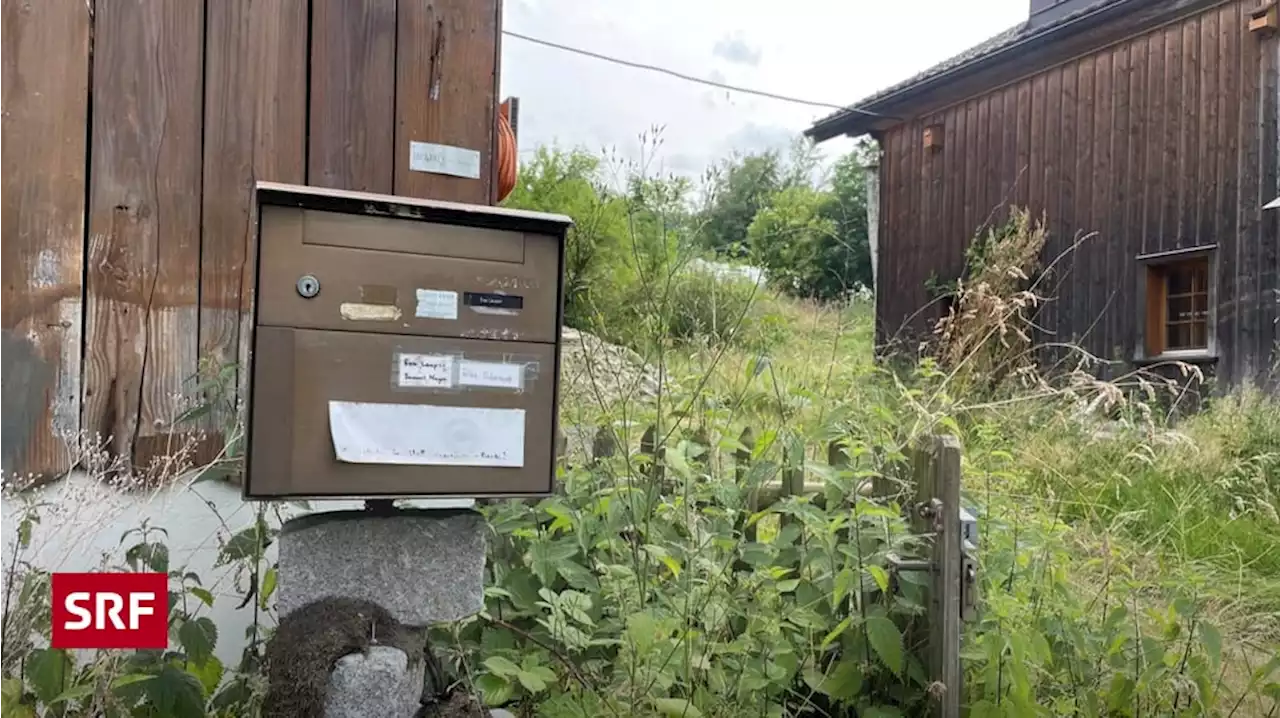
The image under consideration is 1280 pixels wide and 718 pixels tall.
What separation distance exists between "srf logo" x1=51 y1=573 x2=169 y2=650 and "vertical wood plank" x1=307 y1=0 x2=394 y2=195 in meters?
1.19

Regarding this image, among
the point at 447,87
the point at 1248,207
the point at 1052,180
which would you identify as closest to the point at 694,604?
the point at 447,87

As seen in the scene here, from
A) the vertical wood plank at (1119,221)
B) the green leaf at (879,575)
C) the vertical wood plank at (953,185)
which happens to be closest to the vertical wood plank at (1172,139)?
the vertical wood plank at (1119,221)

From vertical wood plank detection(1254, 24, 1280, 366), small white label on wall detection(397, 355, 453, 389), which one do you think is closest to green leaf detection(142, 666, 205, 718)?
small white label on wall detection(397, 355, 453, 389)

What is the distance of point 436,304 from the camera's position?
5.32 ft

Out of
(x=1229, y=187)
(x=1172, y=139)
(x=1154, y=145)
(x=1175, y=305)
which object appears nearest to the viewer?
(x=1229, y=187)

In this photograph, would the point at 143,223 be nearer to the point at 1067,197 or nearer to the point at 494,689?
the point at 494,689

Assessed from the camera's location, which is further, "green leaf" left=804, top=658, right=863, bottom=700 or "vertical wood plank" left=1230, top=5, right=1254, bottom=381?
"vertical wood plank" left=1230, top=5, right=1254, bottom=381

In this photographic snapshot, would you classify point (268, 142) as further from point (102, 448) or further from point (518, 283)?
point (518, 283)

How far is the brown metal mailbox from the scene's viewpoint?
1518 mm

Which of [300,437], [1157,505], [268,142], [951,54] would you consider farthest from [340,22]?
[951,54]

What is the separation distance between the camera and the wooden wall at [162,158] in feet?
7.07

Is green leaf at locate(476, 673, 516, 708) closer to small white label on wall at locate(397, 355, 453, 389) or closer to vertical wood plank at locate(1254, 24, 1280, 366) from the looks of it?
small white label on wall at locate(397, 355, 453, 389)

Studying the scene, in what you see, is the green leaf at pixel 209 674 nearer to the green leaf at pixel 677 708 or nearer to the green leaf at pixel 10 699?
the green leaf at pixel 10 699

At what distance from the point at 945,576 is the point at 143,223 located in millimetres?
2261
